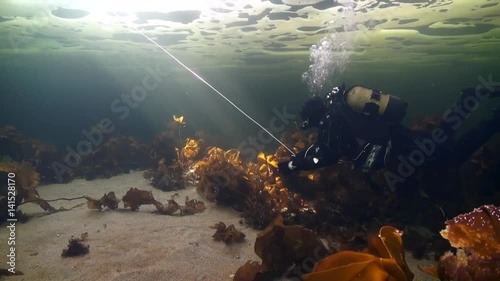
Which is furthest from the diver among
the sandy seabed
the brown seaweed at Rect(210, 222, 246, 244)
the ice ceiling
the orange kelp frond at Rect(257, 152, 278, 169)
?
the ice ceiling

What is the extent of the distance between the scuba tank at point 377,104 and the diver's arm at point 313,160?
124 cm

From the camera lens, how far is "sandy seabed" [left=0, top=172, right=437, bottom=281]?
4590mm

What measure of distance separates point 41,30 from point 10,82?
122 ft

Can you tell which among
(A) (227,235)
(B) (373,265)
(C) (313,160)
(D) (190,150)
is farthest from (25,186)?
(B) (373,265)

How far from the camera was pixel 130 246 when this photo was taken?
5.53 meters

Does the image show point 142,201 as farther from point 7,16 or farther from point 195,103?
point 195,103

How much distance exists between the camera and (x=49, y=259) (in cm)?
505

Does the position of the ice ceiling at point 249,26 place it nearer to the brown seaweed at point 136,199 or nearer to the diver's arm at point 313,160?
the diver's arm at point 313,160

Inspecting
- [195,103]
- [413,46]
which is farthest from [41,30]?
[195,103]

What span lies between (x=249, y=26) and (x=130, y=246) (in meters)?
11.9

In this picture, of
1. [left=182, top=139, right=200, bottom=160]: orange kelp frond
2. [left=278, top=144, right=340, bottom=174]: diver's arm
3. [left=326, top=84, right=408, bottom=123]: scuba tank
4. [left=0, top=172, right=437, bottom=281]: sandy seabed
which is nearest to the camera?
[left=0, top=172, right=437, bottom=281]: sandy seabed

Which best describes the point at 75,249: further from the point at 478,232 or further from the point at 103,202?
the point at 478,232

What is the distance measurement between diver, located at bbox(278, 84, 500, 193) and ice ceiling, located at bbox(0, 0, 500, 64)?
5875mm

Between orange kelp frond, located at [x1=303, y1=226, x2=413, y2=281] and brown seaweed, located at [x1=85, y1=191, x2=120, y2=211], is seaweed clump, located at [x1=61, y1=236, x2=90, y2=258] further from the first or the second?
orange kelp frond, located at [x1=303, y1=226, x2=413, y2=281]
